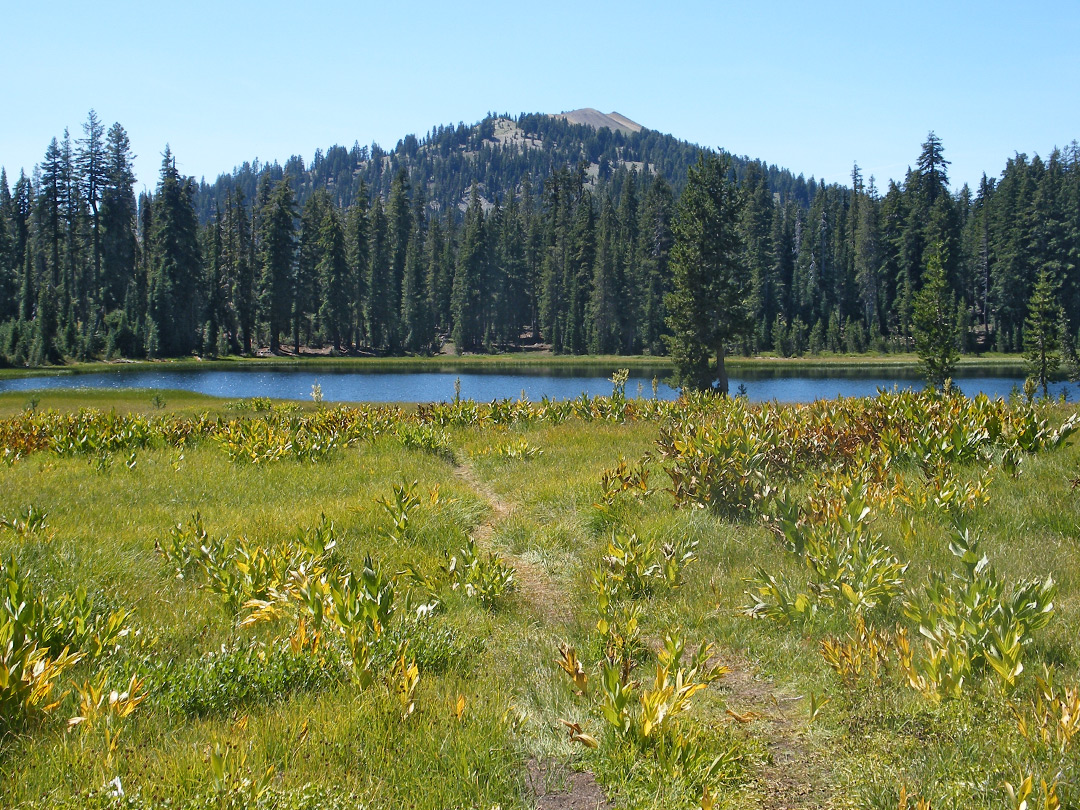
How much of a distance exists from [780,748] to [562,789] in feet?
3.88

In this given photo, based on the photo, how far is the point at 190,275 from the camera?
78.1 meters

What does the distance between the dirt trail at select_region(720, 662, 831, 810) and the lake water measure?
35257 millimetres

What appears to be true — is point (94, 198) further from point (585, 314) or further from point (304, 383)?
point (585, 314)

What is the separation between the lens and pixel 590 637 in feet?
17.6

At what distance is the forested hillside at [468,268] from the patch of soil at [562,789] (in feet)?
238

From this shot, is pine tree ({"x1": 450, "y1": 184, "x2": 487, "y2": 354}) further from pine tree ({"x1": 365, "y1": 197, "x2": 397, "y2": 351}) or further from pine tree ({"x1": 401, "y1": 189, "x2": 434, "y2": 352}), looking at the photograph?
pine tree ({"x1": 365, "y1": 197, "x2": 397, "y2": 351})

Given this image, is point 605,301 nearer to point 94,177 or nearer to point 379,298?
point 379,298

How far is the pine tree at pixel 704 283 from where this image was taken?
117 feet

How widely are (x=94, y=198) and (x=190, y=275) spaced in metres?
15.2

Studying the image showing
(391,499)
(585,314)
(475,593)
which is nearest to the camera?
(475,593)

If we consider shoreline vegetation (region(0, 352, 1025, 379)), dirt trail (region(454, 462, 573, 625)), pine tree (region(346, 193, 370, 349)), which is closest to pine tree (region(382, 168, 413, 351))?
pine tree (region(346, 193, 370, 349))

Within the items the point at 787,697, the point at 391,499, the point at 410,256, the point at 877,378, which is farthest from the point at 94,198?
the point at 787,697

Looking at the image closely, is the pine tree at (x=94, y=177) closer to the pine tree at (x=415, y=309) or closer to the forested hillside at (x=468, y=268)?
the forested hillside at (x=468, y=268)

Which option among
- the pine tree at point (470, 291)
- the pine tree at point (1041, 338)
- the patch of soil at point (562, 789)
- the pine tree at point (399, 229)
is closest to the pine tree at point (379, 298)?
the pine tree at point (399, 229)
